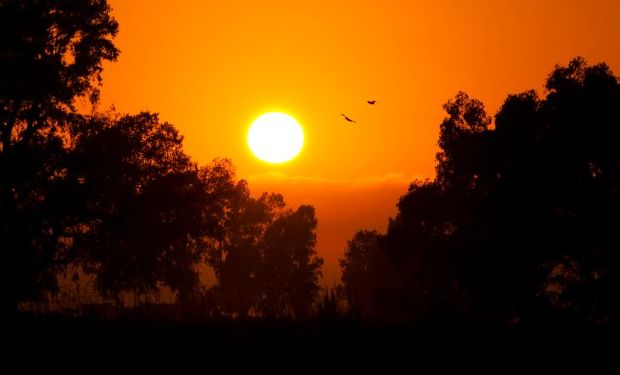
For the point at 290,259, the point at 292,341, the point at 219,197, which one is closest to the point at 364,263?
the point at 290,259

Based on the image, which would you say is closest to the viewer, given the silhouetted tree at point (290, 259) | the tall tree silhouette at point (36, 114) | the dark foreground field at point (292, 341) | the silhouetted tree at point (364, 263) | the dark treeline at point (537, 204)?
the dark foreground field at point (292, 341)

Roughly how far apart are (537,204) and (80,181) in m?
22.6

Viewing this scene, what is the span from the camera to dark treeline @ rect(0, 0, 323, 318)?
2333cm

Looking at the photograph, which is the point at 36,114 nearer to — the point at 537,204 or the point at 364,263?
the point at 537,204

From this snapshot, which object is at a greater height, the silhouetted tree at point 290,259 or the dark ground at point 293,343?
the silhouetted tree at point 290,259

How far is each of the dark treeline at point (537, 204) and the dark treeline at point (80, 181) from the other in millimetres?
10114

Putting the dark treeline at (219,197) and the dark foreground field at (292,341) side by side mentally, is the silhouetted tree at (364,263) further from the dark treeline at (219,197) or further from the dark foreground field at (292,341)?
the dark foreground field at (292,341)

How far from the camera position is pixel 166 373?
988 centimetres

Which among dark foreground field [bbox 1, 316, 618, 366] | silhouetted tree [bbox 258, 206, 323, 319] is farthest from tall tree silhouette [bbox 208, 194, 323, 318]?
dark foreground field [bbox 1, 316, 618, 366]

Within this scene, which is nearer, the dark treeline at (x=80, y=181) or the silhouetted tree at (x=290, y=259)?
the dark treeline at (x=80, y=181)

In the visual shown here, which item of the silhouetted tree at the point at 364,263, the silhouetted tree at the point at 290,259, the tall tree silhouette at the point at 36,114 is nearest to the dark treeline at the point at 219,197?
the tall tree silhouette at the point at 36,114

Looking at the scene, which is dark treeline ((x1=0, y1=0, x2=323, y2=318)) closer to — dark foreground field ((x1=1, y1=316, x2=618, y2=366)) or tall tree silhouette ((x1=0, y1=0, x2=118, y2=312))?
tall tree silhouette ((x1=0, y1=0, x2=118, y2=312))

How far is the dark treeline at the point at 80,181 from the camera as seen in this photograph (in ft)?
76.5

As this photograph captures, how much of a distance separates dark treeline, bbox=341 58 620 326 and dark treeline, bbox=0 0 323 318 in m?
10.1
